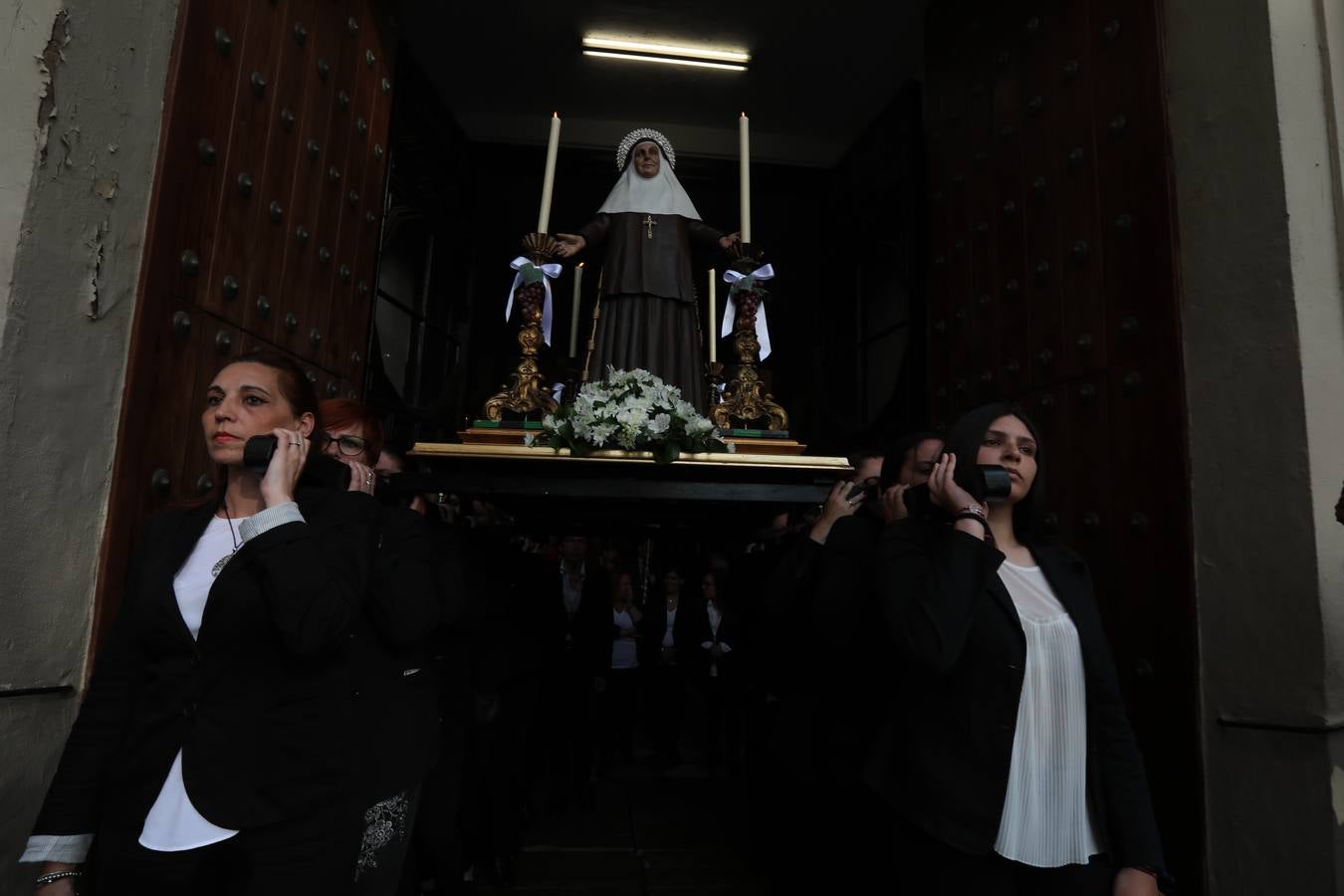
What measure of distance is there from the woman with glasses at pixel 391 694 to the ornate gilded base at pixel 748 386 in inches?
64.4

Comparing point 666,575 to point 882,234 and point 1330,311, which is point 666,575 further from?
point 1330,311

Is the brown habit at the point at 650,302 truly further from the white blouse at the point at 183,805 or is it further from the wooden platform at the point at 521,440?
the white blouse at the point at 183,805

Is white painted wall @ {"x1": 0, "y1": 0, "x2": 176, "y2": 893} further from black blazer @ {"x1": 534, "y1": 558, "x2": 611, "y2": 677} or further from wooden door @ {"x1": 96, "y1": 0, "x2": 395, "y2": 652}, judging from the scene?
black blazer @ {"x1": 534, "y1": 558, "x2": 611, "y2": 677}

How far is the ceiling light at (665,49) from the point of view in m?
6.31

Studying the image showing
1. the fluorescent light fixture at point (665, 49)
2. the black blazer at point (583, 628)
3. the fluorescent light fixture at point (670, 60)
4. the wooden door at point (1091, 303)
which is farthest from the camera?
the fluorescent light fixture at point (670, 60)

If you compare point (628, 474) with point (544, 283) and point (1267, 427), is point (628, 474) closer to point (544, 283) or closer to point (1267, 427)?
point (544, 283)

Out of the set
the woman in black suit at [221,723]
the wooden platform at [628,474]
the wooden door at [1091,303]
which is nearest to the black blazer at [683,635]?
the wooden door at [1091,303]

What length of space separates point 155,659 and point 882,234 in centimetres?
535

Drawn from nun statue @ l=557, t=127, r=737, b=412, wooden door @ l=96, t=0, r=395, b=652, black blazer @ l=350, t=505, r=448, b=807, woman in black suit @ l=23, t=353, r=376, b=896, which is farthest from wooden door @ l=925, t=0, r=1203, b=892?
wooden door @ l=96, t=0, r=395, b=652

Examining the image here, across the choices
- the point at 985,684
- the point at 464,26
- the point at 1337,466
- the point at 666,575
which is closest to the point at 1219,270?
the point at 1337,466

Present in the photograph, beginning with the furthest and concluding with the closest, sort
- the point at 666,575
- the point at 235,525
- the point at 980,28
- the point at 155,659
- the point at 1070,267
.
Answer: the point at 666,575
the point at 980,28
the point at 1070,267
the point at 235,525
the point at 155,659

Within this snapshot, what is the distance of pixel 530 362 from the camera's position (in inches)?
137

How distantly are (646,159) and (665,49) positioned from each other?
3021 mm

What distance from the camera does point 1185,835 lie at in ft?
8.85
